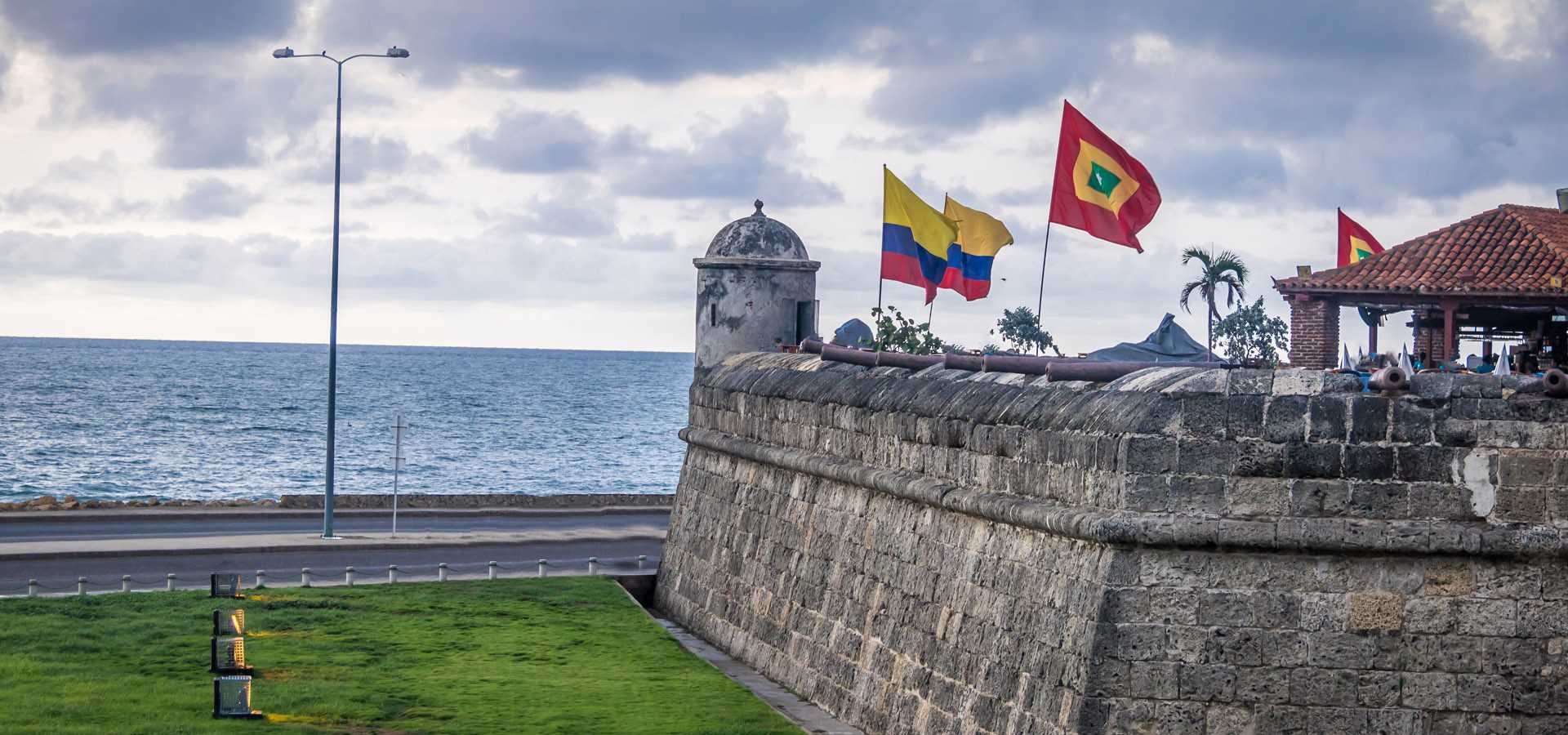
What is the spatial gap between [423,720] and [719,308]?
11.9 m

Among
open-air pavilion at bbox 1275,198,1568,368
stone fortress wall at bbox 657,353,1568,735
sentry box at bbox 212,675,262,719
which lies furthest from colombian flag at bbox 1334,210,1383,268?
sentry box at bbox 212,675,262,719

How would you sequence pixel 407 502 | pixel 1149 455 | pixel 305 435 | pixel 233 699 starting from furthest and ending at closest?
pixel 305 435
pixel 407 502
pixel 233 699
pixel 1149 455

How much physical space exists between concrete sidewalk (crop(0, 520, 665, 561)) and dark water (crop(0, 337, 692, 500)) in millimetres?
29557

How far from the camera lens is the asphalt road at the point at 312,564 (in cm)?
2422

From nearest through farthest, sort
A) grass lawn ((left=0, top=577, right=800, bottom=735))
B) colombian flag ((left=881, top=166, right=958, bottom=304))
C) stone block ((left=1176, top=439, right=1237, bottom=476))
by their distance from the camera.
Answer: stone block ((left=1176, top=439, right=1237, bottom=476)) < grass lawn ((left=0, top=577, right=800, bottom=735)) < colombian flag ((left=881, top=166, right=958, bottom=304))

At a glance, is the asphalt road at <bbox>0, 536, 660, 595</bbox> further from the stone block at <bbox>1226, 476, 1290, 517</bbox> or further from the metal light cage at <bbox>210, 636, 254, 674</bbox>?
the stone block at <bbox>1226, 476, 1290, 517</bbox>

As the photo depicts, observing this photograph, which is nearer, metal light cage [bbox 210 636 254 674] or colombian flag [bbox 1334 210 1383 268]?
metal light cage [bbox 210 636 254 674]

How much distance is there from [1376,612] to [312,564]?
18287 mm

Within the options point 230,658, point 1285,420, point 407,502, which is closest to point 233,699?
point 230,658

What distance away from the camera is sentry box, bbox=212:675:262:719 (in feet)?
49.6

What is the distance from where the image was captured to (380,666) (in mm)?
17953

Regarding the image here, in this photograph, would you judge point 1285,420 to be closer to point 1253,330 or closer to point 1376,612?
point 1376,612

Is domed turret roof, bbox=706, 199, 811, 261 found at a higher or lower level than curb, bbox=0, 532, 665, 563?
higher

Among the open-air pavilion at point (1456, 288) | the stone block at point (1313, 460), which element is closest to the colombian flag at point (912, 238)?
the open-air pavilion at point (1456, 288)
